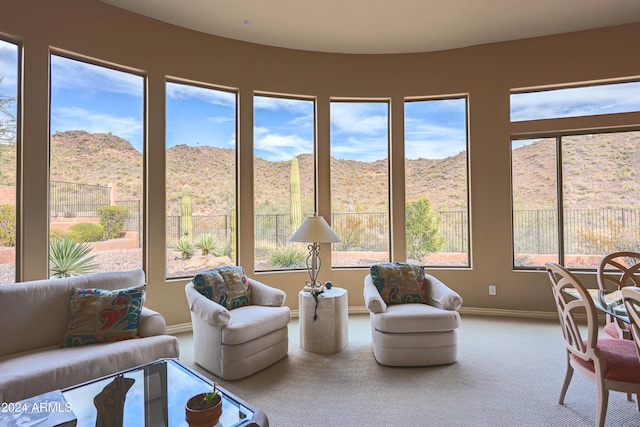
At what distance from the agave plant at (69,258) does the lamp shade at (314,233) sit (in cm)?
222

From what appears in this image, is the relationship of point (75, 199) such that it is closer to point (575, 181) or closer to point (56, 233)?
point (56, 233)

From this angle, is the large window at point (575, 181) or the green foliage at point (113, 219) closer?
the green foliage at point (113, 219)

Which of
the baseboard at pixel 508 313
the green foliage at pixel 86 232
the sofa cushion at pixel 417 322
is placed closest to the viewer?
the sofa cushion at pixel 417 322

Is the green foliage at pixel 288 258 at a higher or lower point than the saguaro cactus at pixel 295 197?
lower

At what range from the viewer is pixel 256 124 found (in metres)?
4.88

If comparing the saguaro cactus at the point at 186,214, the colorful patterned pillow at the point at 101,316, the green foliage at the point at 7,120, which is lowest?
the colorful patterned pillow at the point at 101,316

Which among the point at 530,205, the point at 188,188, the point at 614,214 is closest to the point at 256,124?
the point at 188,188

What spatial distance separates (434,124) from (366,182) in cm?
128

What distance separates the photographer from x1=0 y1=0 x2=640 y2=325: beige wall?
411 centimetres

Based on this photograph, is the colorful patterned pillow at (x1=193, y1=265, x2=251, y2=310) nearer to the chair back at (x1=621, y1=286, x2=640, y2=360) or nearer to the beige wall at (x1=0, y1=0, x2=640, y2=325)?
the beige wall at (x1=0, y1=0, x2=640, y2=325)

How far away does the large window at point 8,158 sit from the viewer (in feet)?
10.8

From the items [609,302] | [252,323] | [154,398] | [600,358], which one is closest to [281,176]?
[252,323]

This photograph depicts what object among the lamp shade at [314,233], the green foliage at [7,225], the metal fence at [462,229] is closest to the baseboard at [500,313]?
the metal fence at [462,229]

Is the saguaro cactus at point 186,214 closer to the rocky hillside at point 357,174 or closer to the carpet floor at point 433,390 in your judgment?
the rocky hillside at point 357,174
